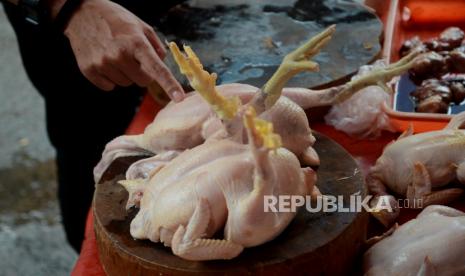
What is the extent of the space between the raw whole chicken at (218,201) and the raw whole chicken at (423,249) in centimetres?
19

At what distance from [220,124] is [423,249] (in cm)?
46

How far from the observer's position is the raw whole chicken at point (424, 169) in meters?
1.38

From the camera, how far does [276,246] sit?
112cm

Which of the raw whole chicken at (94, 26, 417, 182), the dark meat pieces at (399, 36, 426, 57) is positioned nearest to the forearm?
the raw whole chicken at (94, 26, 417, 182)

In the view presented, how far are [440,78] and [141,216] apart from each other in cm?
118

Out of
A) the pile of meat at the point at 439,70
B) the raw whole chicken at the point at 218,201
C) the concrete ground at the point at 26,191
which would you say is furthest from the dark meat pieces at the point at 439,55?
the concrete ground at the point at 26,191

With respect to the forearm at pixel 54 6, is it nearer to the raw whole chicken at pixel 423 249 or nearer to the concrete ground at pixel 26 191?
the raw whole chicken at pixel 423 249

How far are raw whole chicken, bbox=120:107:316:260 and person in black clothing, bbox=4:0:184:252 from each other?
342 mm

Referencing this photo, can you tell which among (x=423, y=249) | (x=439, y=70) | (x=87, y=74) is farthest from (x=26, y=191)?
(x=423, y=249)

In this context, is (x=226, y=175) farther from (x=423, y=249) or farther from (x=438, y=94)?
(x=438, y=94)

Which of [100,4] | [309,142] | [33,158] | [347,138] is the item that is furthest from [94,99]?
[33,158]

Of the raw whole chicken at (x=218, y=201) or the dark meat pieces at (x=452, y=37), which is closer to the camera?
the raw whole chicken at (x=218, y=201)

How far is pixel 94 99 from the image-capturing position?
7.23 feet

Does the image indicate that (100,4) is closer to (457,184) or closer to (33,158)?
(457,184)
